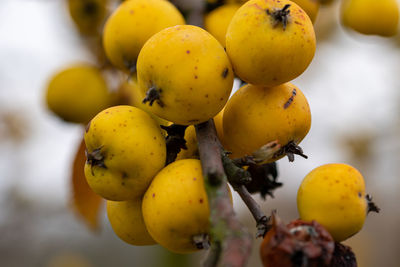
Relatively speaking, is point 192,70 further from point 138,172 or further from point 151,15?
point 151,15

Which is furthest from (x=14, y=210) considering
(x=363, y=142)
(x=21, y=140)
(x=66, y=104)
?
(x=363, y=142)

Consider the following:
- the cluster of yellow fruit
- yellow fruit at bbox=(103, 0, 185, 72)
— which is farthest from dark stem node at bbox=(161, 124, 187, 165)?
yellow fruit at bbox=(103, 0, 185, 72)

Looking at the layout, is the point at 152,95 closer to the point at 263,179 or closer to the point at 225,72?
the point at 225,72

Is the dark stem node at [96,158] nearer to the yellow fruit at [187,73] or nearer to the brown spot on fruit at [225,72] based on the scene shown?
the yellow fruit at [187,73]

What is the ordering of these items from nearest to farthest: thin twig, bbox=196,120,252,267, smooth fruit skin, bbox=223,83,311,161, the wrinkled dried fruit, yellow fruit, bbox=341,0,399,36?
thin twig, bbox=196,120,252,267
the wrinkled dried fruit
smooth fruit skin, bbox=223,83,311,161
yellow fruit, bbox=341,0,399,36

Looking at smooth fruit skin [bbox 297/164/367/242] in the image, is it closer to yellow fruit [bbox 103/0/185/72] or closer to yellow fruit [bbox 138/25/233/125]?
yellow fruit [bbox 138/25/233/125]

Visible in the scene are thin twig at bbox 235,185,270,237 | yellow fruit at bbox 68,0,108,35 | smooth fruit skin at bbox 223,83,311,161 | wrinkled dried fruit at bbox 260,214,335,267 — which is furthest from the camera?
yellow fruit at bbox 68,0,108,35
